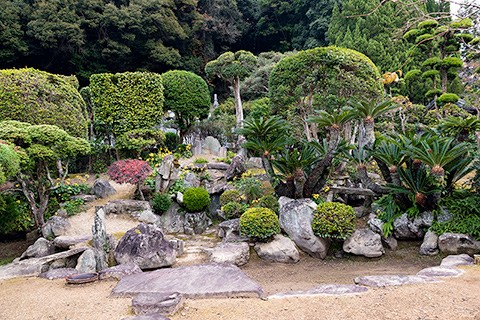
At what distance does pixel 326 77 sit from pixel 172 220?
271 inches

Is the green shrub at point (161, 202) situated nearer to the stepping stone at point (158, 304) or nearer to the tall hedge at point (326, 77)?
the tall hedge at point (326, 77)

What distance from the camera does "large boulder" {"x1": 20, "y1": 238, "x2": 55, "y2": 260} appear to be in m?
6.08

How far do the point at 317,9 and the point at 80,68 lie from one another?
63.9ft

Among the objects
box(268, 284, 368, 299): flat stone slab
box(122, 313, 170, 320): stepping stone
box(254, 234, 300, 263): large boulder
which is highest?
box(122, 313, 170, 320): stepping stone

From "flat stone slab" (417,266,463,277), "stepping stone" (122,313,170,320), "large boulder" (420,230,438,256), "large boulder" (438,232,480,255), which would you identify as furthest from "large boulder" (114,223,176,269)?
"large boulder" (438,232,480,255)

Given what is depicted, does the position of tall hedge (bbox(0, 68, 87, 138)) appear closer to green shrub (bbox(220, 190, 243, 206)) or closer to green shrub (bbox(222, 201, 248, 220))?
green shrub (bbox(220, 190, 243, 206))

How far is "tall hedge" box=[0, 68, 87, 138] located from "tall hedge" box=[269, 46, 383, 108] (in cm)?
759

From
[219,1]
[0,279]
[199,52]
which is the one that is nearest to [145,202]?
[0,279]

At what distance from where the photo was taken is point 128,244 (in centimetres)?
555

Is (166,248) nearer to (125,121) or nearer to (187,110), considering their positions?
(125,121)

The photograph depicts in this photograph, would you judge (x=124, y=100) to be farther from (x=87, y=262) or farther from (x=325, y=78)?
(x=87, y=262)

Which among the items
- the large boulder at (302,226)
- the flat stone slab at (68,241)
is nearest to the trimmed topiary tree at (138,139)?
the flat stone slab at (68,241)

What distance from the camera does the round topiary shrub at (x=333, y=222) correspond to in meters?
5.91

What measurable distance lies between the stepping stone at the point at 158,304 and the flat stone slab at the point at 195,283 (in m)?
0.43
